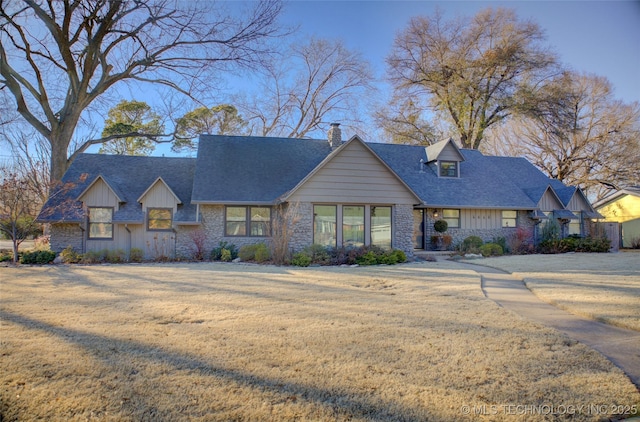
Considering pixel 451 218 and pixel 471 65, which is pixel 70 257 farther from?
pixel 471 65

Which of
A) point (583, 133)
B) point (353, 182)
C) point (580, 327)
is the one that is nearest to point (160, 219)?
point (353, 182)

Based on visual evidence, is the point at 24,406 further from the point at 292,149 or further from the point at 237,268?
the point at 292,149

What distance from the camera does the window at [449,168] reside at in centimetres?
2191

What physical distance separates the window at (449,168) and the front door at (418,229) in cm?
320

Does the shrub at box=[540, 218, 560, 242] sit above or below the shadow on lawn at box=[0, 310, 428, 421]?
above

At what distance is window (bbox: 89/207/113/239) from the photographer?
667 inches

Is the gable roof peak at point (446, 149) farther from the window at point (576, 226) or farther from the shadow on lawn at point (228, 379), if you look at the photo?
the shadow on lawn at point (228, 379)

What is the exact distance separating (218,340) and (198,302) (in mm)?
2502

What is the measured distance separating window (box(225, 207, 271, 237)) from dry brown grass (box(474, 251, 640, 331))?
930 cm

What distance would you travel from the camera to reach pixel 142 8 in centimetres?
1934

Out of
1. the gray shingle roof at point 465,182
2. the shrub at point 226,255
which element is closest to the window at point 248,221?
the shrub at point 226,255

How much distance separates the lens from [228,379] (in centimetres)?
379

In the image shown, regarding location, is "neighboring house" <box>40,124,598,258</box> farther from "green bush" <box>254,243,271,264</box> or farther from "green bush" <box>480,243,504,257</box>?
"green bush" <box>480,243,504,257</box>

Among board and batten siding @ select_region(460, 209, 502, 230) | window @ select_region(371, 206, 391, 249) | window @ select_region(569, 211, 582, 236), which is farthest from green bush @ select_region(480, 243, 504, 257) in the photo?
window @ select_region(569, 211, 582, 236)
